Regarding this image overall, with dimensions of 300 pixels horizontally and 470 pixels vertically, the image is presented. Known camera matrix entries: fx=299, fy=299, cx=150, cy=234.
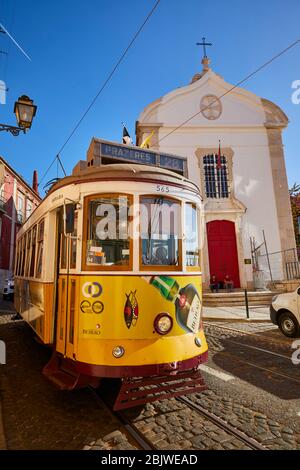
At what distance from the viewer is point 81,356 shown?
12.1 ft

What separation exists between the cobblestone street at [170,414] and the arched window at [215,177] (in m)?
12.1

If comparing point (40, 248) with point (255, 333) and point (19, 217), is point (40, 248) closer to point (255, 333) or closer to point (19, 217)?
point (255, 333)

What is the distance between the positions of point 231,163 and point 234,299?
7.83 m

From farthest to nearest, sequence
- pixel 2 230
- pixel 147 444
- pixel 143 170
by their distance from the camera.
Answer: pixel 2 230 < pixel 143 170 < pixel 147 444

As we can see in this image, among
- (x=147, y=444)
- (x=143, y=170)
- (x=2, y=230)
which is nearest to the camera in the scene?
(x=147, y=444)

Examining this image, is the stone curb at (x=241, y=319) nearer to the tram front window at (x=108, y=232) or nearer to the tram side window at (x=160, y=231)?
the tram side window at (x=160, y=231)

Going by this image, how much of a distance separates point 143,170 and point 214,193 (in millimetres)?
13332

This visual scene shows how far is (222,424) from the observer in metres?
3.39

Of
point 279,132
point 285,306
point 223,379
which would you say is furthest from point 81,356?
point 279,132

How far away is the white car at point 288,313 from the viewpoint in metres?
7.68

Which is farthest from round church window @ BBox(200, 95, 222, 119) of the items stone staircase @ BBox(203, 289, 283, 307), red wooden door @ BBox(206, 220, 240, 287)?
stone staircase @ BBox(203, 289, 283, 307)

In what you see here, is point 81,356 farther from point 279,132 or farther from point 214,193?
point 279,132

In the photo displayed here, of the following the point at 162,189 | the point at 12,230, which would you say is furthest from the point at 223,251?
the point at 12,230

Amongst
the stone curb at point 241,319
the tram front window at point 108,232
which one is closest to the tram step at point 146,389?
the tram front window at point 108,232
